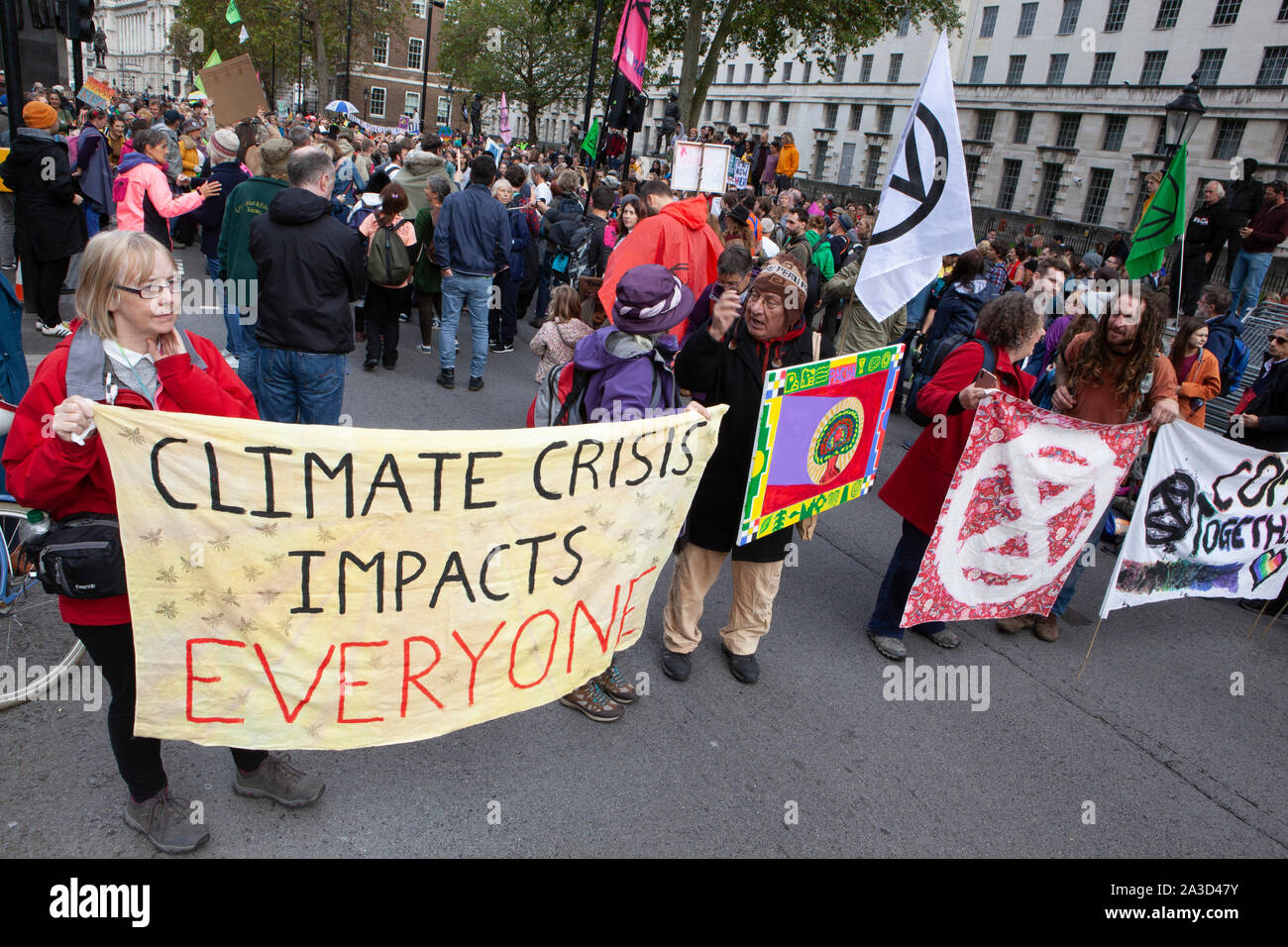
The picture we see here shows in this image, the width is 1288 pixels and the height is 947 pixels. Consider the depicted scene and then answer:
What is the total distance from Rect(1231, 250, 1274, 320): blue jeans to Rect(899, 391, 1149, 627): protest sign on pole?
425 inches

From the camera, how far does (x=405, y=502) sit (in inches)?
99.7

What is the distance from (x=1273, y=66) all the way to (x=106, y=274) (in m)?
45.6

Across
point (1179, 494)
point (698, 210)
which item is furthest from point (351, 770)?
point (698, 210)

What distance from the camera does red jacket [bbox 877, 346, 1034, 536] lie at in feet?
13.5

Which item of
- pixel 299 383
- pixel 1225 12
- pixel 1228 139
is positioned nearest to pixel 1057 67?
pixel 1225 12

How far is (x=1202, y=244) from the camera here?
45.2 ft

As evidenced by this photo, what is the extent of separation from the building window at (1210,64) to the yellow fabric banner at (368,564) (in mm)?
45077

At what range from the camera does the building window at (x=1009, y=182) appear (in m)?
45.5

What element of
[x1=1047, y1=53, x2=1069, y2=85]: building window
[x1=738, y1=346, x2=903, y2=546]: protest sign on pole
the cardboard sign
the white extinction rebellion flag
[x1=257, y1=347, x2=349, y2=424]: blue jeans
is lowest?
[x1=257, y1=347, x2=349, y2=424]: blue jeans

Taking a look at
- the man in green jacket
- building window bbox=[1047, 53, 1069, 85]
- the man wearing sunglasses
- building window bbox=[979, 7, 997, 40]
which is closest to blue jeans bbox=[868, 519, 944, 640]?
the man wearing sunglasses

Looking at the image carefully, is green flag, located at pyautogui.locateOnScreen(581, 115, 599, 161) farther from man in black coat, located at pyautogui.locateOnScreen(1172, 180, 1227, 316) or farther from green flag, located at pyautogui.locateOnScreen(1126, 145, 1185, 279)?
green flag, located at pyautogui.locateOnScreen(1126, 145, 1185, 279)

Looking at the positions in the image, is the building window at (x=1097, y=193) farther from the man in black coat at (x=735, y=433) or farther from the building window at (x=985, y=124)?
the man in black coat at (x=735, y=433)

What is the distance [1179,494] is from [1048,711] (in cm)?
150

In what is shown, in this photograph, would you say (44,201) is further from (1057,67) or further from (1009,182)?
(1057,67)
